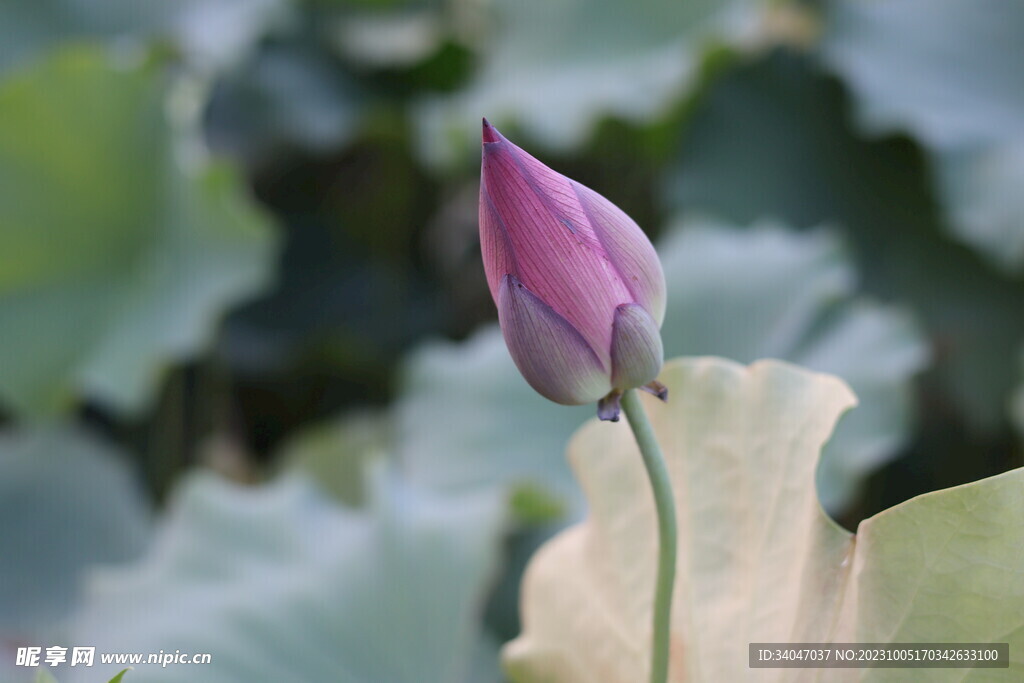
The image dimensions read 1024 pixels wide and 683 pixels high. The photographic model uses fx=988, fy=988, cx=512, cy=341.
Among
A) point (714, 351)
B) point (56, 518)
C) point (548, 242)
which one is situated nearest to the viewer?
point (548, 242)

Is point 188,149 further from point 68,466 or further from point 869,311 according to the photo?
point 869,311

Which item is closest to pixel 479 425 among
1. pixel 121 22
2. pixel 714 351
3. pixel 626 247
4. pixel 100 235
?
pixel 714 351

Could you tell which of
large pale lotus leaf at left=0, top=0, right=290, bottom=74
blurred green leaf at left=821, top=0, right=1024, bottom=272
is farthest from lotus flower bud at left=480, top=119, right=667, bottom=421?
large pale lotus leaf at left=0, top=0, right=290, bottom=74

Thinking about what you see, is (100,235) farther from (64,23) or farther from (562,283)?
(562,283)

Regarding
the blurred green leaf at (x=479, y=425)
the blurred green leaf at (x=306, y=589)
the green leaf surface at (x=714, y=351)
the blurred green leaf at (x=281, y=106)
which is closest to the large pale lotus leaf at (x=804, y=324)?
the green leaf surface at (x=714, y=351)

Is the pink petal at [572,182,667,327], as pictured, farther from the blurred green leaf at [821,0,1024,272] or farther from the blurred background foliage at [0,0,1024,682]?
the blurred green leaf at [821,0,1024,272]

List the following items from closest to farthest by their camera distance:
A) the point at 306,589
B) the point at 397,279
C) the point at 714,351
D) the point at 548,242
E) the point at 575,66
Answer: the point at 548,242, the point at 306,589, the point at 714,351, the point at 575,66, the point at 397,279
